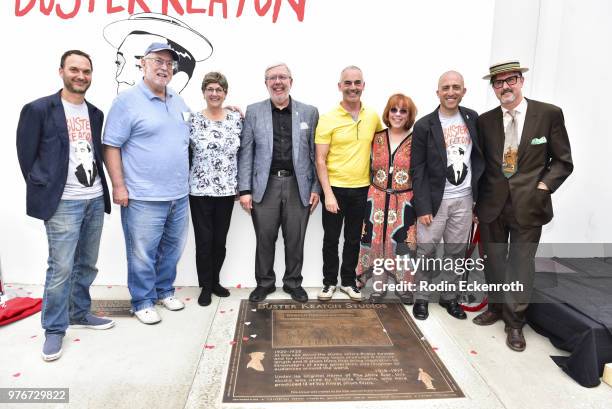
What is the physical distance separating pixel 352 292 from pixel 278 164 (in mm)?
1250

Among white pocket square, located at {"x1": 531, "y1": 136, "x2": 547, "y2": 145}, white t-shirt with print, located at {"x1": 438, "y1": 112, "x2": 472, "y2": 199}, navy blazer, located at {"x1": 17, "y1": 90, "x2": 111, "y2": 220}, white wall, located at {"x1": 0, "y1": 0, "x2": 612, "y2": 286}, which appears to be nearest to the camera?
navy blazer, located at {"x1": 17, "y1": 90, "x2": 111, "y2": 220}

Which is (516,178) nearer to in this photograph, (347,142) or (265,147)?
(347,142)

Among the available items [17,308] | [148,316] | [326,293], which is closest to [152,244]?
[148,316]

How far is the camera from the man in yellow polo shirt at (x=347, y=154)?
10.4 feet

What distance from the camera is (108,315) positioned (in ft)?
10.5

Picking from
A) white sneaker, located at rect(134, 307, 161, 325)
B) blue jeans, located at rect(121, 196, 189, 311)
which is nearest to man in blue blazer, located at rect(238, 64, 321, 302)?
blue jeans, located at rect(121, 196, 189, 311)

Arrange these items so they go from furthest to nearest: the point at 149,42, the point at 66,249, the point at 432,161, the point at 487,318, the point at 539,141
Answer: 1. the point at 149,42
2. the point at 487,318
3. the point at 432,161
4. the point at 539,141
5. the point at 66,249

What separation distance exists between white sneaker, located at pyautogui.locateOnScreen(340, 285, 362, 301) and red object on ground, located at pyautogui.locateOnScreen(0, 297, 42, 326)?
2.47m

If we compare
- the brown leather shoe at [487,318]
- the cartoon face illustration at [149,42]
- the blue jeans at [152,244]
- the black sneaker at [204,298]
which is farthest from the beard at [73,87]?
the brown leather shoe at [487,318]

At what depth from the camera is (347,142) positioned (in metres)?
3.19

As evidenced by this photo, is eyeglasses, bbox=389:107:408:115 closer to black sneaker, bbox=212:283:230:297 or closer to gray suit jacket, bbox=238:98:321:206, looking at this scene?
gray suit jacket, bbox=238:98:321:206

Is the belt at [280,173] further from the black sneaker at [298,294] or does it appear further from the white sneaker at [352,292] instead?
the white sneaker at [352,292]

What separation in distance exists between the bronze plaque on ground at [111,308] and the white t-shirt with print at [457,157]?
262 centimetres

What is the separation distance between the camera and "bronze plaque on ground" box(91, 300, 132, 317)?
10.6ft
